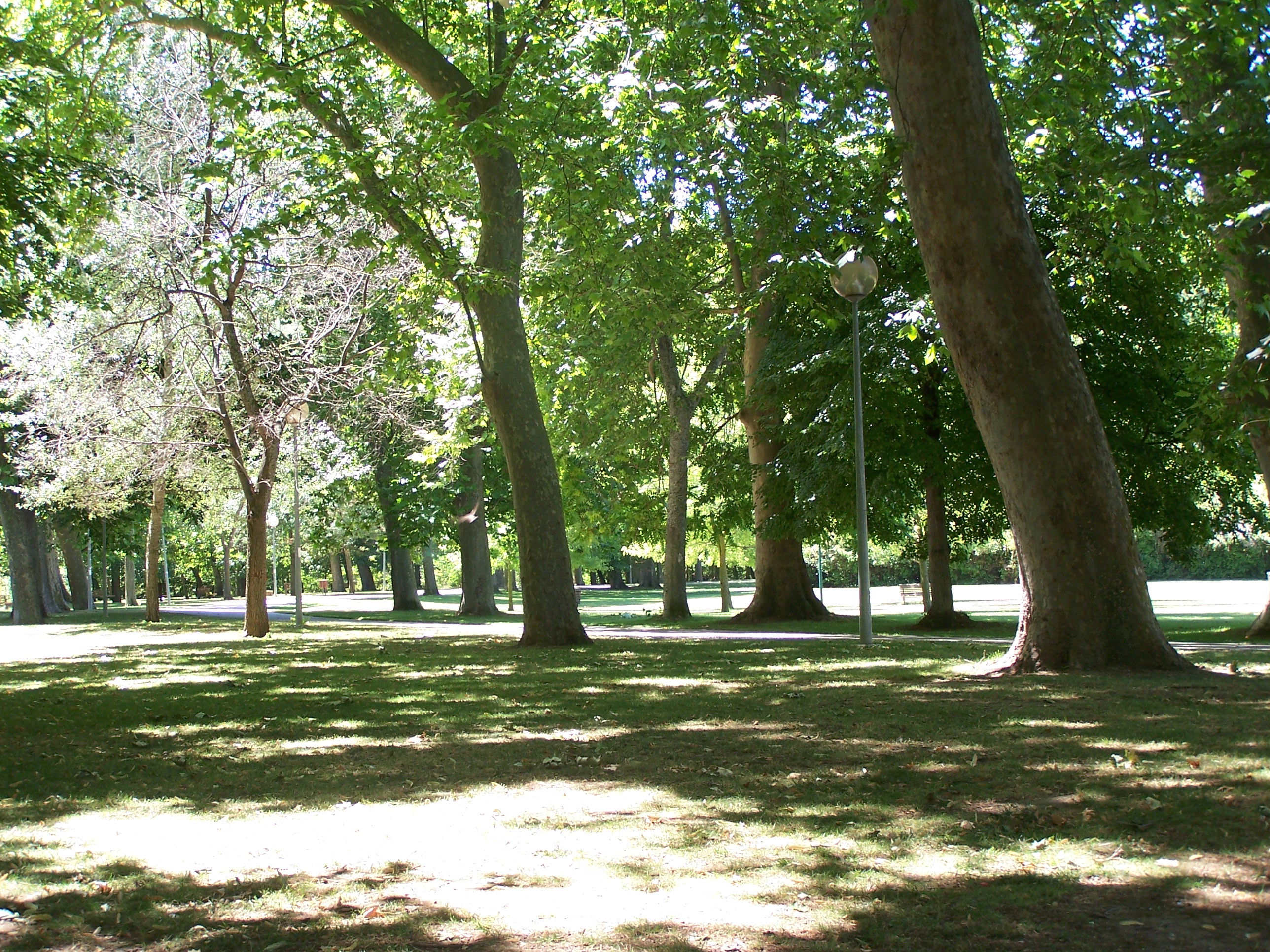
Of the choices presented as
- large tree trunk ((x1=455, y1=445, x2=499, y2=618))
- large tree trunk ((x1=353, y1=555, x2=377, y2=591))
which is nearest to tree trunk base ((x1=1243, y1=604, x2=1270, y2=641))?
large tree trunk ((x1=455, y1=445, x2=499, y2=618))

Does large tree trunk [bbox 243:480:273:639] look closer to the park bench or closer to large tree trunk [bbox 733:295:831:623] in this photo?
large tree trunk [bbox 733:295:831:623]

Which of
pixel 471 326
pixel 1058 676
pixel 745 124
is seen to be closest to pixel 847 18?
pixel 745 124

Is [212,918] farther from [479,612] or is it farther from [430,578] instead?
[430,578]

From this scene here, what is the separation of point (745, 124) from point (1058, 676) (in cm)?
905

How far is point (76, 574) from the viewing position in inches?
1881

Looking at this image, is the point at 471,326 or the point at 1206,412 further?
the point at 471,326

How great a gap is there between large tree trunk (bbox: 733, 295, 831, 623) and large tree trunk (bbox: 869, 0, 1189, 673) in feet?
43.2

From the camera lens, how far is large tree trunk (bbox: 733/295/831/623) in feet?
77.2

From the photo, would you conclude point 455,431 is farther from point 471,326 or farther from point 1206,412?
point 1206,412

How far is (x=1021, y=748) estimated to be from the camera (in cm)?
662

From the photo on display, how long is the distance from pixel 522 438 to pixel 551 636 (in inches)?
119

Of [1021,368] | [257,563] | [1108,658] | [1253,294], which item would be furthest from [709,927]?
[257,563]

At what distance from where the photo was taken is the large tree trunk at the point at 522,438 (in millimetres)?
16781

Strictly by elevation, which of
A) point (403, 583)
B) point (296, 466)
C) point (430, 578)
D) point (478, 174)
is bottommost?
point (430, 578)
